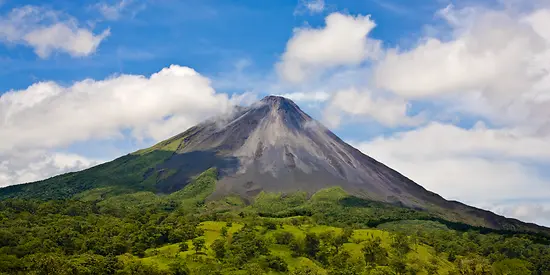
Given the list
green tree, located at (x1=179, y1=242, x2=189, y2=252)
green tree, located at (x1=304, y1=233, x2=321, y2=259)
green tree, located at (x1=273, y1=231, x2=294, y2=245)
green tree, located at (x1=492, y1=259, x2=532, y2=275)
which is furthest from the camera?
green tree, located at (x1=273, y1=231, x2=294, y2=245)

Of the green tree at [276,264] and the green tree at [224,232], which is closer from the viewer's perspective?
the green tree at [276,264]

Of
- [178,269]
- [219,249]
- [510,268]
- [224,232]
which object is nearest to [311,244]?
[224,232]

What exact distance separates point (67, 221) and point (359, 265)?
233ft

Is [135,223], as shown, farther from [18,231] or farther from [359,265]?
[359,265]

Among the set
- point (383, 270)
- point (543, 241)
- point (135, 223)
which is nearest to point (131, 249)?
point (135, 223)

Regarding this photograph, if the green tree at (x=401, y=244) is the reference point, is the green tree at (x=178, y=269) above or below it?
below

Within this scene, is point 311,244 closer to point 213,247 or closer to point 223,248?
point 223,248

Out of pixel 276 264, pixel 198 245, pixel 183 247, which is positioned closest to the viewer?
pixel 276 264

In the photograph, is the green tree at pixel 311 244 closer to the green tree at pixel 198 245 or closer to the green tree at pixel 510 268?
the green tree at pixel 198 245

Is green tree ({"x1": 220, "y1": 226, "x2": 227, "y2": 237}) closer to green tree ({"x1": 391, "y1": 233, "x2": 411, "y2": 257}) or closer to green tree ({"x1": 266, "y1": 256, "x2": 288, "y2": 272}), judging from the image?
green tree ({"x1": 266, "y1": 256, "x2": 288, "y2": 272})

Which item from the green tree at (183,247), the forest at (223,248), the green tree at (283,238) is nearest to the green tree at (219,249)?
the forest at (223,248)

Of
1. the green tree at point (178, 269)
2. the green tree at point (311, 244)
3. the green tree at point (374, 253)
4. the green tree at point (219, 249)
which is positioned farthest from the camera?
the green tree at point (311, 244)

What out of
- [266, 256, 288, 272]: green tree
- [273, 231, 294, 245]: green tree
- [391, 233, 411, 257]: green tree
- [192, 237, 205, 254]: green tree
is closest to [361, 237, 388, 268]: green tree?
[391, 233, 411, 257]: green tree

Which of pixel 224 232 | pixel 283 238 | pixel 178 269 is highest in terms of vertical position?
pixel 224 232
